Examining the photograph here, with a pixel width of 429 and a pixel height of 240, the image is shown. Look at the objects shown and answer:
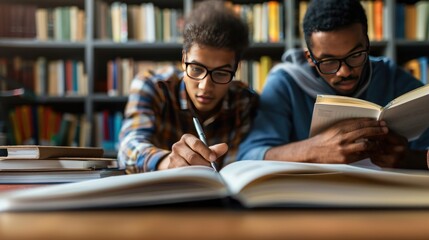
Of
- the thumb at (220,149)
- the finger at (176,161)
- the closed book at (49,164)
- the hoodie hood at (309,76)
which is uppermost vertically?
the hoodie hood at (309,76)

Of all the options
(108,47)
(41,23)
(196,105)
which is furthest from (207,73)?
(41,23)

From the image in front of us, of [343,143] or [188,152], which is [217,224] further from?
[343,143]

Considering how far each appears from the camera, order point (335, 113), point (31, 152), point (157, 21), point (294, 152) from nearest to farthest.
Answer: point (31, 152) < point (335, 113) < point (294, 152) < point (157, 21)

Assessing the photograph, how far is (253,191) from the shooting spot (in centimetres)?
36

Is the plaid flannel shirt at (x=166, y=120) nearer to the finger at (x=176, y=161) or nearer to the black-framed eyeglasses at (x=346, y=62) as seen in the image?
the finger at (x=176, y=161)

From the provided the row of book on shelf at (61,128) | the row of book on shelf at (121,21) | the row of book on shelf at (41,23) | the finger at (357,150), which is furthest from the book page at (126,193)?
the row of book on shelf at (41,23)

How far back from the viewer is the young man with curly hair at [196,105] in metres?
0.81

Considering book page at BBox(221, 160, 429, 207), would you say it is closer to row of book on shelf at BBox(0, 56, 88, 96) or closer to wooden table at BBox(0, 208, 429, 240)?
wooden table at BBox(0, 208, 429, 240)

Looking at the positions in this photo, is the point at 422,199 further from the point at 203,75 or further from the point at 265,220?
the point at 203,75

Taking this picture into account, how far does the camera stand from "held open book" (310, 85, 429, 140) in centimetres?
74

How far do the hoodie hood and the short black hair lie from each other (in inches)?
3.2

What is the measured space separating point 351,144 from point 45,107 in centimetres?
199

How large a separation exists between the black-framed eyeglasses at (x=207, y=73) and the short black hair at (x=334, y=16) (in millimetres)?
188

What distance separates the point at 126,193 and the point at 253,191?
3.9 inches
